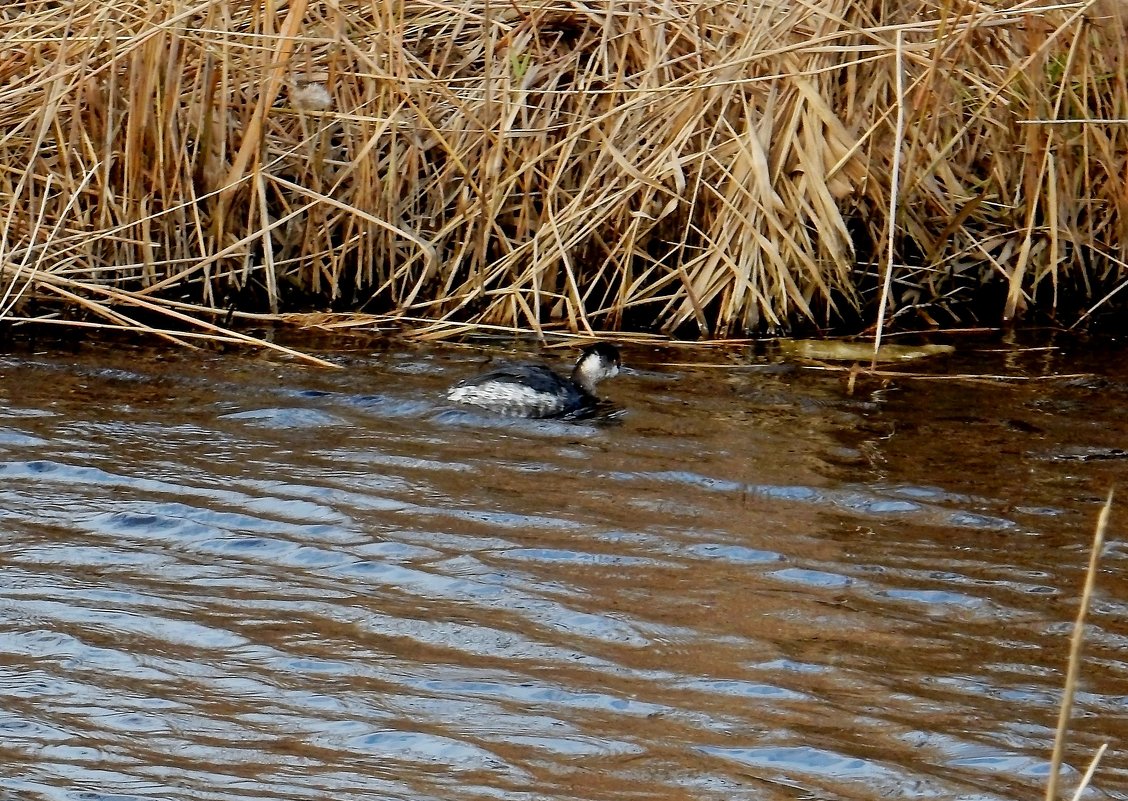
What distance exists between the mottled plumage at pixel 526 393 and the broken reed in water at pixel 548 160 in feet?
3.46

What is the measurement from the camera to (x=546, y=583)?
4.62m

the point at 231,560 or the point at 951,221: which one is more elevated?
the point at 951,221

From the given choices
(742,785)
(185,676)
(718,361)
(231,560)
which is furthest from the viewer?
(718,361)

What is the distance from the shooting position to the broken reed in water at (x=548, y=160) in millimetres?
7207

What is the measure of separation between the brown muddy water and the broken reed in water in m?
0.60

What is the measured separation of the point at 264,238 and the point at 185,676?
390cm

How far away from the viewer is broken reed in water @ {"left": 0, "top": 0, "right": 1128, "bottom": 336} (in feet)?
23.6

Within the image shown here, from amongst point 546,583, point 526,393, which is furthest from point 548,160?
point 546,583

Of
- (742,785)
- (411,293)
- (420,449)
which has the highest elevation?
(411,293)

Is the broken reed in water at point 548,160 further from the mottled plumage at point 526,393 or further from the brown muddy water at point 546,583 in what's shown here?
the mottled plumage at point 526,393

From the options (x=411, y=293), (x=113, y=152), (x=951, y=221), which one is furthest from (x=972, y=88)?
(x=113, y=152)

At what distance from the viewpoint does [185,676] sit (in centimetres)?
389

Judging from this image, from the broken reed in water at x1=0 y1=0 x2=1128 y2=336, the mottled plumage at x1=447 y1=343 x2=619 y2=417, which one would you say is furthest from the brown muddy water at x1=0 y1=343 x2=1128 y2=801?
the broken reed in water at x1=0 y1=0 x2=1128 y2=336

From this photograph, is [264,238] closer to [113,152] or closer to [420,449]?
[113,152]
